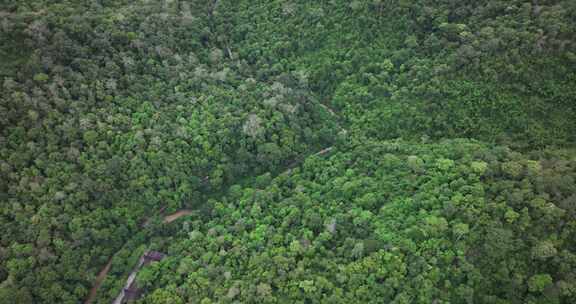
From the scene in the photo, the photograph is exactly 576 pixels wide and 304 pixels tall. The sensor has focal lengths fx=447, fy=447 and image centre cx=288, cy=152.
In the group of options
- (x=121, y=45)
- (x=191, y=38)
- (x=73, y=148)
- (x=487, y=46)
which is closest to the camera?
(x=73, y=148)

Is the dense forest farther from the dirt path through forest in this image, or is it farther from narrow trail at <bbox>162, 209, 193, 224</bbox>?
the dirt path through forest

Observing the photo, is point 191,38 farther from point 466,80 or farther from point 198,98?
point 466,80

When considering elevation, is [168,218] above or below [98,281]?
above

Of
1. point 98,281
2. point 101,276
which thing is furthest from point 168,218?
point 98,281

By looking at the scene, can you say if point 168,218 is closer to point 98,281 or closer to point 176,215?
point 176,215

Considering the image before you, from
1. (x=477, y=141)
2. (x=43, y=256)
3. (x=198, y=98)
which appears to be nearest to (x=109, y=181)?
(x=43, y=256)

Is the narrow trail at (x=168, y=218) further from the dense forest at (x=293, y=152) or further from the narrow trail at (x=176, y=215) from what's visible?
the dense forest at (x=293, y=152)

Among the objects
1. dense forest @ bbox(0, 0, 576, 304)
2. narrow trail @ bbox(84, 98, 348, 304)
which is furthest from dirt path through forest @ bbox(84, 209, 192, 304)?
dense forest @ bbox(0, 0, 576, 304)

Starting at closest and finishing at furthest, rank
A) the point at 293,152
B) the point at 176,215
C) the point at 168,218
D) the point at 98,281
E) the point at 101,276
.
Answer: the point at 98,281 → the point at 101,276 → the point at 168,218 → the point at 176,215 → the point at 293,152
